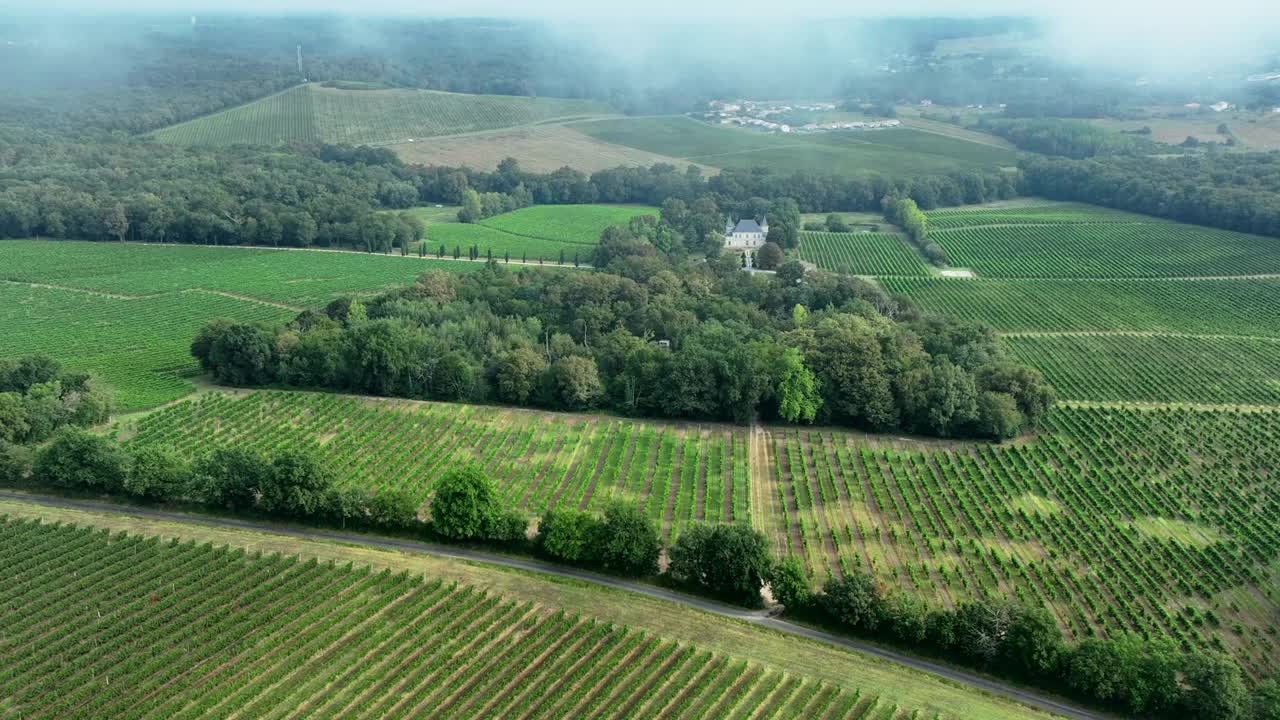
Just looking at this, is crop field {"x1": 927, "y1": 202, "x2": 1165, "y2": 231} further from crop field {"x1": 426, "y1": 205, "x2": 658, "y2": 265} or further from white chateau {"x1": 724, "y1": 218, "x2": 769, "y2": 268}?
crop field {"x1": 426, "y1": 205, "x2": 658, "y2": 265}

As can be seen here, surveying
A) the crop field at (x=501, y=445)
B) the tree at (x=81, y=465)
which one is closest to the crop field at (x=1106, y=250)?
the crop field at (x=501, y=445)

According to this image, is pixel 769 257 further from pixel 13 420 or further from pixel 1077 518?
pixel 13 420

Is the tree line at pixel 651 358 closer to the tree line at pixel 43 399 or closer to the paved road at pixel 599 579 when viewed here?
the tree line at pixel 43 399

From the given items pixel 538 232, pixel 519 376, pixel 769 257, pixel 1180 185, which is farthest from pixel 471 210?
pixel 1180 185

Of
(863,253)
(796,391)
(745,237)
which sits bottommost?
(796,391)

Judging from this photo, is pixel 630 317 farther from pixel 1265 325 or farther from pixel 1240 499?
pixel 1265 325

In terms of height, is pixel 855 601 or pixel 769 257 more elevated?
pixel 769 257

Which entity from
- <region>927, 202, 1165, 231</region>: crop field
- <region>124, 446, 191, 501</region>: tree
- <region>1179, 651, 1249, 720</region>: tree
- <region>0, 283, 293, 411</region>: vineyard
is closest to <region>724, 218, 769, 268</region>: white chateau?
<region>927, 202, 1165, 231</region>: crop field
